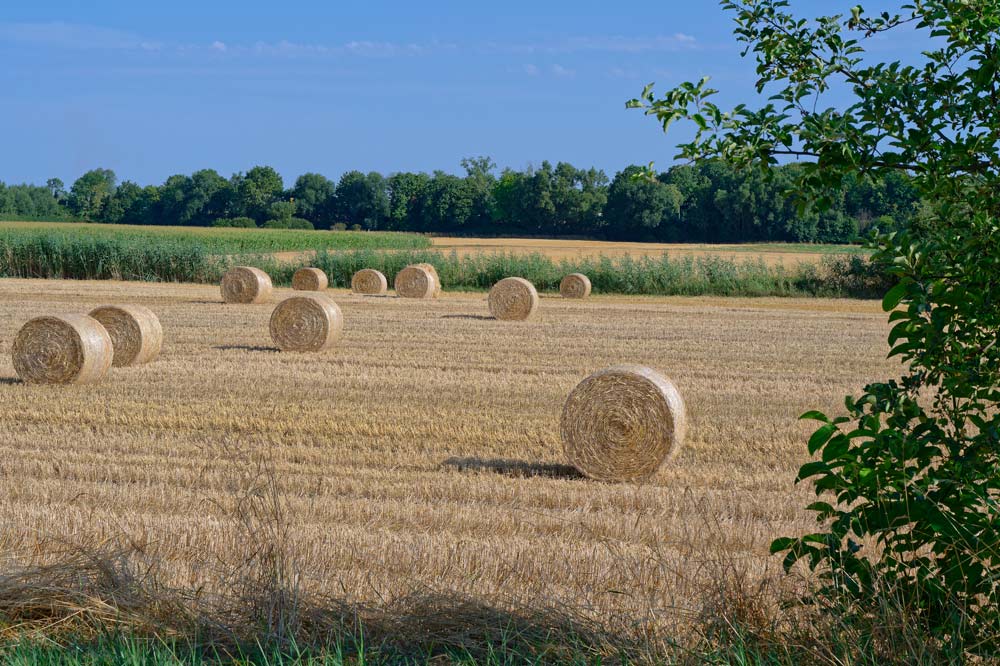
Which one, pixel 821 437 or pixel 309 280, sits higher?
pixel 821 437

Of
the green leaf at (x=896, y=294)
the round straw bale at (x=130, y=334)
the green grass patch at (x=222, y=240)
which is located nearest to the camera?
the green leaf at (x=896, y=294)

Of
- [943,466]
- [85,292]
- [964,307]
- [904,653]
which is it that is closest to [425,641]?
[904,653]

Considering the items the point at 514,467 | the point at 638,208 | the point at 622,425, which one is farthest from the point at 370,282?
the point at 638,208

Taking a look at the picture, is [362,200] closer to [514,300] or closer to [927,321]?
[514,300]

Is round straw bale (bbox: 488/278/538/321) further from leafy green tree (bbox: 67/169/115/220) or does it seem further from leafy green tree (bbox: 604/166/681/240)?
leafy green tree (bbox: 67/169/115/220)

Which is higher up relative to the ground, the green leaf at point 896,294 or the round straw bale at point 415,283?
the green leaf at point 896,294

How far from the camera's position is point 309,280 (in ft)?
121

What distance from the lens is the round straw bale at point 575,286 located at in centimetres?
Answer: 3512

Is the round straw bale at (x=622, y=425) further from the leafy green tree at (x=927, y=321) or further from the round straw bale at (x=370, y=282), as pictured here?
the round straw bale at (x=370, y=282)

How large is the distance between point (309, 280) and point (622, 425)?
28434mm

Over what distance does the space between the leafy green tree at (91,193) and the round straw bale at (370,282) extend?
8750cm

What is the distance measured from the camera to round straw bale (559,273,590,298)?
35125mm

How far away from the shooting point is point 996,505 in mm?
3791

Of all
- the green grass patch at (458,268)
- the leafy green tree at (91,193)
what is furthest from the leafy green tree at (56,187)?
the green grass patch at (458,268)
